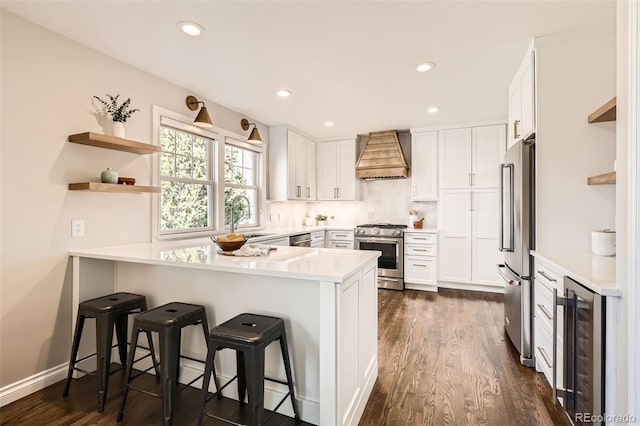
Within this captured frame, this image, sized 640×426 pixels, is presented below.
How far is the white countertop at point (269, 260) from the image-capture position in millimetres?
1541

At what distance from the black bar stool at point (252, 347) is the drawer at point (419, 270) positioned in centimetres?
327

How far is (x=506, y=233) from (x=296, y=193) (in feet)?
9.63

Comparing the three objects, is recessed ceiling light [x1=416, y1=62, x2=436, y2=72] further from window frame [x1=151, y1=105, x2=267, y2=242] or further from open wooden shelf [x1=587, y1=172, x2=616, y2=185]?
window frame [x1=151, y1=105, x2=267, y2=242]

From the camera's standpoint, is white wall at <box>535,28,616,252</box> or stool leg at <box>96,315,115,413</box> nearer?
stool leg at <box>96,315,115,413</box>

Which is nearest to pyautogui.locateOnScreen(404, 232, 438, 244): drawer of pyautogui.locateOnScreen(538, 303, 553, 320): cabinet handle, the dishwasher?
the dishwasher

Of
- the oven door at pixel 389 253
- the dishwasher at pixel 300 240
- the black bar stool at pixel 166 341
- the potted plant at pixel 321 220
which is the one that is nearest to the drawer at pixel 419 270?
the oven door at pixel 389 253

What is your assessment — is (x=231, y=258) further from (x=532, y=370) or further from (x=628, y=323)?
(x=532, y=370)

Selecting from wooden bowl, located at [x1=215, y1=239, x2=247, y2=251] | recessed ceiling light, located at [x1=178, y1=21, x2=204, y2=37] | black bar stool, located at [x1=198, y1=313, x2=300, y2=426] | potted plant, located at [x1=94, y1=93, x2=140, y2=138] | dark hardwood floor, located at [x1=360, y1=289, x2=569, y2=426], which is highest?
recessed ceiling light, located at [x1=178, y1=21, x2=204, y2=37]

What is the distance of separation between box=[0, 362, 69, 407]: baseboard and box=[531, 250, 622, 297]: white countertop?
3.25 metres

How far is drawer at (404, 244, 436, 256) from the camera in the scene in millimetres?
4543

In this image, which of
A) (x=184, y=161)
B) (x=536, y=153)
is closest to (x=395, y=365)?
(x=536, y=153)

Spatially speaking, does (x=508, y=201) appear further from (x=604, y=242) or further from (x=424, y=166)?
(x=424, y=166)

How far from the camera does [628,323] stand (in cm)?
116

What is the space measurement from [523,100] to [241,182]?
3.24 m
